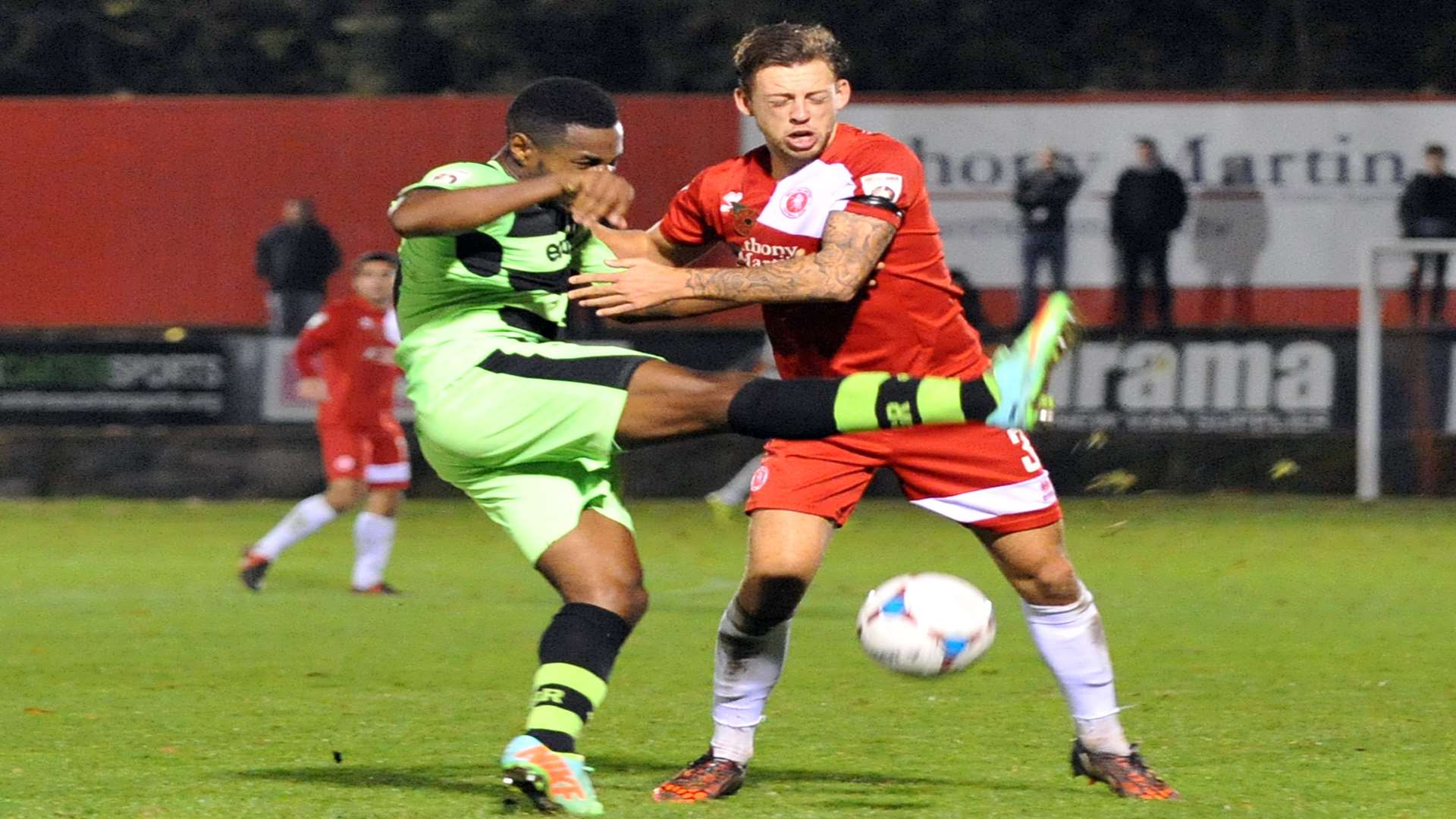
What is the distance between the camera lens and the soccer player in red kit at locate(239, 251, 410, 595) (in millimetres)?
12555

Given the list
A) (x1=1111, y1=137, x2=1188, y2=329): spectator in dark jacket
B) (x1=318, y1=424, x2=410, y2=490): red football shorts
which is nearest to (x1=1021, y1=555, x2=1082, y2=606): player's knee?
(x1=318, y1=424, x2=410, y2=490): red football shorts

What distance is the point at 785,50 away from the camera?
19.7 feet

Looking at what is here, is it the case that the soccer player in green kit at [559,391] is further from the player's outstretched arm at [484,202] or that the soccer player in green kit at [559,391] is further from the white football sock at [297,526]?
the white football sock at [297,526]

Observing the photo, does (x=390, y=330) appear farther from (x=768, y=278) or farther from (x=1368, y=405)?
(x=1368, y=405)

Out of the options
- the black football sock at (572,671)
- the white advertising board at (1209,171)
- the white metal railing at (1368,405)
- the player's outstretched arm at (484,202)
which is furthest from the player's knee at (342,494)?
the white metal railing at (1368,405)

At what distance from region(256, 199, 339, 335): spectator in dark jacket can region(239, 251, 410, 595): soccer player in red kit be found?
6.64 m

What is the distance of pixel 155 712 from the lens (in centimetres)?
827

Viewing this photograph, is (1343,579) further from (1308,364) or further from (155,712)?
(155,712)

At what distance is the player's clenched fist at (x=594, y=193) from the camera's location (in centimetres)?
576

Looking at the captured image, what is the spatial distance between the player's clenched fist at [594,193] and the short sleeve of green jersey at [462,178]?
7.0 inches

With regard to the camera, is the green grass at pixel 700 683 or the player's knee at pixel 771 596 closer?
the player's knee at pixel 771 596

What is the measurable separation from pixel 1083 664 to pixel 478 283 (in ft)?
6.01

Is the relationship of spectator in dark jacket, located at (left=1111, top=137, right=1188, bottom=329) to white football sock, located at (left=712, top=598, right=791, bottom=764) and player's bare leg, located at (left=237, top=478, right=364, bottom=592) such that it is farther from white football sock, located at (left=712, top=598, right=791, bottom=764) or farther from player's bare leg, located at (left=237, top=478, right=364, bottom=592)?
white football sock, located at (left=712, top=598, right=791, bottom=764)

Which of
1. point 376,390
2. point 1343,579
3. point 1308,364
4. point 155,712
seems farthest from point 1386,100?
point 155,712
